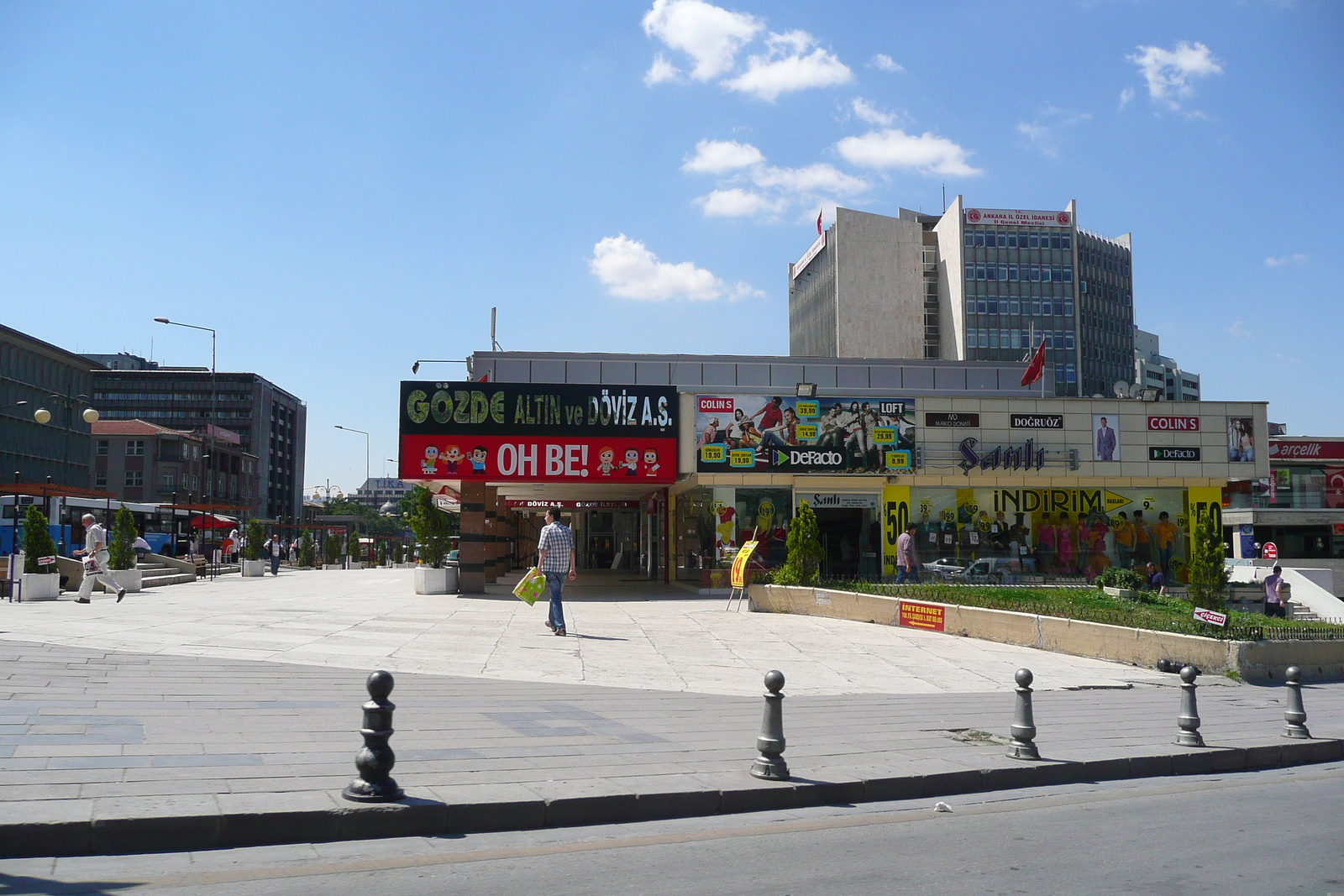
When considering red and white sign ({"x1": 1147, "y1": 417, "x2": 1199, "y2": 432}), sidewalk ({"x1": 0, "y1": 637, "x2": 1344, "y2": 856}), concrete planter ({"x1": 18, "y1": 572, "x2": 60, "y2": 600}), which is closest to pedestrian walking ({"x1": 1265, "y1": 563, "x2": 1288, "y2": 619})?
red and white sign ({"x1": 1147, "y1": 417, "x2": 1199, "y2": 432})

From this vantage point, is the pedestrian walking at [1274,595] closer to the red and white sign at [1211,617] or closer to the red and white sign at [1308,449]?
the red and white sign at [1211,617]

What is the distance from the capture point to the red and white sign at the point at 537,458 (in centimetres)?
2664

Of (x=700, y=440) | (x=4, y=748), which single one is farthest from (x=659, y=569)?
(x=4, y=748)

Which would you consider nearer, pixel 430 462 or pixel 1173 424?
pixel 430 462

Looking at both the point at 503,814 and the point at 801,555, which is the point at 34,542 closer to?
the point at 801,555

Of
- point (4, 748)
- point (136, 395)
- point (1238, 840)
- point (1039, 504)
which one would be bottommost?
point (1238, 840)

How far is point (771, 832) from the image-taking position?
660cm

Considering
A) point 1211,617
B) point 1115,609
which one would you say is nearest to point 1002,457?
point 1115,609

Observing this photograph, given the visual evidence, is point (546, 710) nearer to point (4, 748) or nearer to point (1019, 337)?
point (4, 748)

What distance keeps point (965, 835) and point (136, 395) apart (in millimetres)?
138208

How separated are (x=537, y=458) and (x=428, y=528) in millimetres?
3339

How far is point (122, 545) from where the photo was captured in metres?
25.7

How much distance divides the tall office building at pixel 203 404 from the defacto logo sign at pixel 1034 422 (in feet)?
365

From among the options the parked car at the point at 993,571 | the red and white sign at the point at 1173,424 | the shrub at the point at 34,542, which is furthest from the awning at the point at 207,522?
the red and white sign at the point at 1173,424
